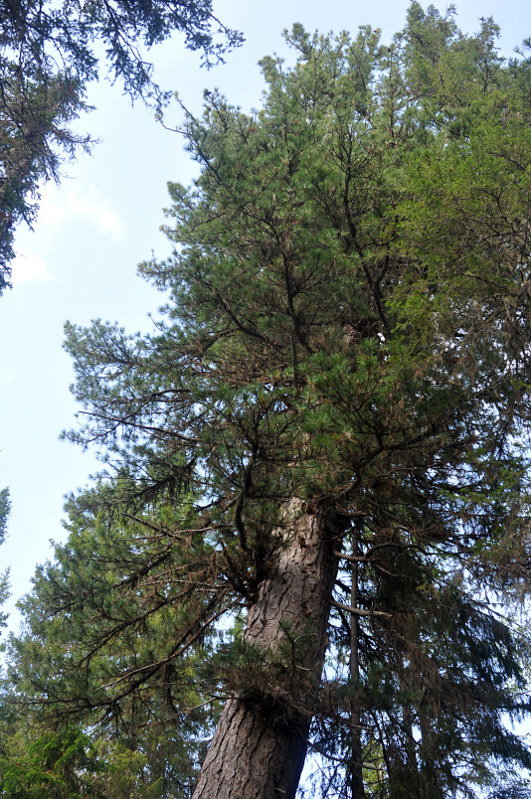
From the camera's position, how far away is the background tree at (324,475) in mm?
4164

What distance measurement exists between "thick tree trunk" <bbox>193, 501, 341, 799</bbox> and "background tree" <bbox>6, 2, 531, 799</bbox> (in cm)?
2

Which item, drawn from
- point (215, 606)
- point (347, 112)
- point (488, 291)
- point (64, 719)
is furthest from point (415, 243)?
point (64, 719)

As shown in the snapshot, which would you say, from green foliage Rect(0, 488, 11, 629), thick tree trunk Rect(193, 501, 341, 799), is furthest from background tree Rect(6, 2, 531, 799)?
green foliage Rect(0, 488, 11, 629)

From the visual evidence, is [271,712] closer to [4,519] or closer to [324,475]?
[324,475]

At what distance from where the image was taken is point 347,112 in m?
5.96

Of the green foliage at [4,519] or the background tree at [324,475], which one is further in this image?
the green foliage at [4,519]

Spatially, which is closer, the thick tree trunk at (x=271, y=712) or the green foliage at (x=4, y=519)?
the thick tree trunk at (x=271, y=712)

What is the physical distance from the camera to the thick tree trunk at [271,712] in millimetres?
3932

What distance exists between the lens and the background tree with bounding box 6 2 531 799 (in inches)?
164

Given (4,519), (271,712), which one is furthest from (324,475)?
(4,519)

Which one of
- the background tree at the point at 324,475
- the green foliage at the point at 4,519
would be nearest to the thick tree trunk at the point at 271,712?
the background tree at the point at 324,475

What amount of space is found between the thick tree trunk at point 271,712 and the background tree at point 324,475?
0.05 ft

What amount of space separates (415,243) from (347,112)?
69.2 inches

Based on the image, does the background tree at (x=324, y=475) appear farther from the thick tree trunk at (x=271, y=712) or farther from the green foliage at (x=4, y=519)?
the green foliage at (x=4, y=519)
